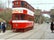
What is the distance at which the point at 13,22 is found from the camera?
35344 mm

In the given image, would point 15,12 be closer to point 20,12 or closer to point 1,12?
point 20,12

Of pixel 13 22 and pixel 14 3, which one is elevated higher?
pixel 14 3

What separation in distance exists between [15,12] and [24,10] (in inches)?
54.9

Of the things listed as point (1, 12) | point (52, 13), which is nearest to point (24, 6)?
point (1, 12)

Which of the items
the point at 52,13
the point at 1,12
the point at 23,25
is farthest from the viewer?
the point at 52,13

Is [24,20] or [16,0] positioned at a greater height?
[16,0]

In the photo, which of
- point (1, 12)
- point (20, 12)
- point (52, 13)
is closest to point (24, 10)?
point (20, 12)

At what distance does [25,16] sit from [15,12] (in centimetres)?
160

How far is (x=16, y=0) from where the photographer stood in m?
36.8

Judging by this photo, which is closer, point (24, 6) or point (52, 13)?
point (24, 6)

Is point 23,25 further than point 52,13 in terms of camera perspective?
No

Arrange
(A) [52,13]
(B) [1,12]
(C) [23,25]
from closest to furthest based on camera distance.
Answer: (C) [23,25] → (B) [1,12] → (A) [52,13]

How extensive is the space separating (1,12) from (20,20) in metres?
30.8

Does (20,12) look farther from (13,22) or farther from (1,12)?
(1,12)
